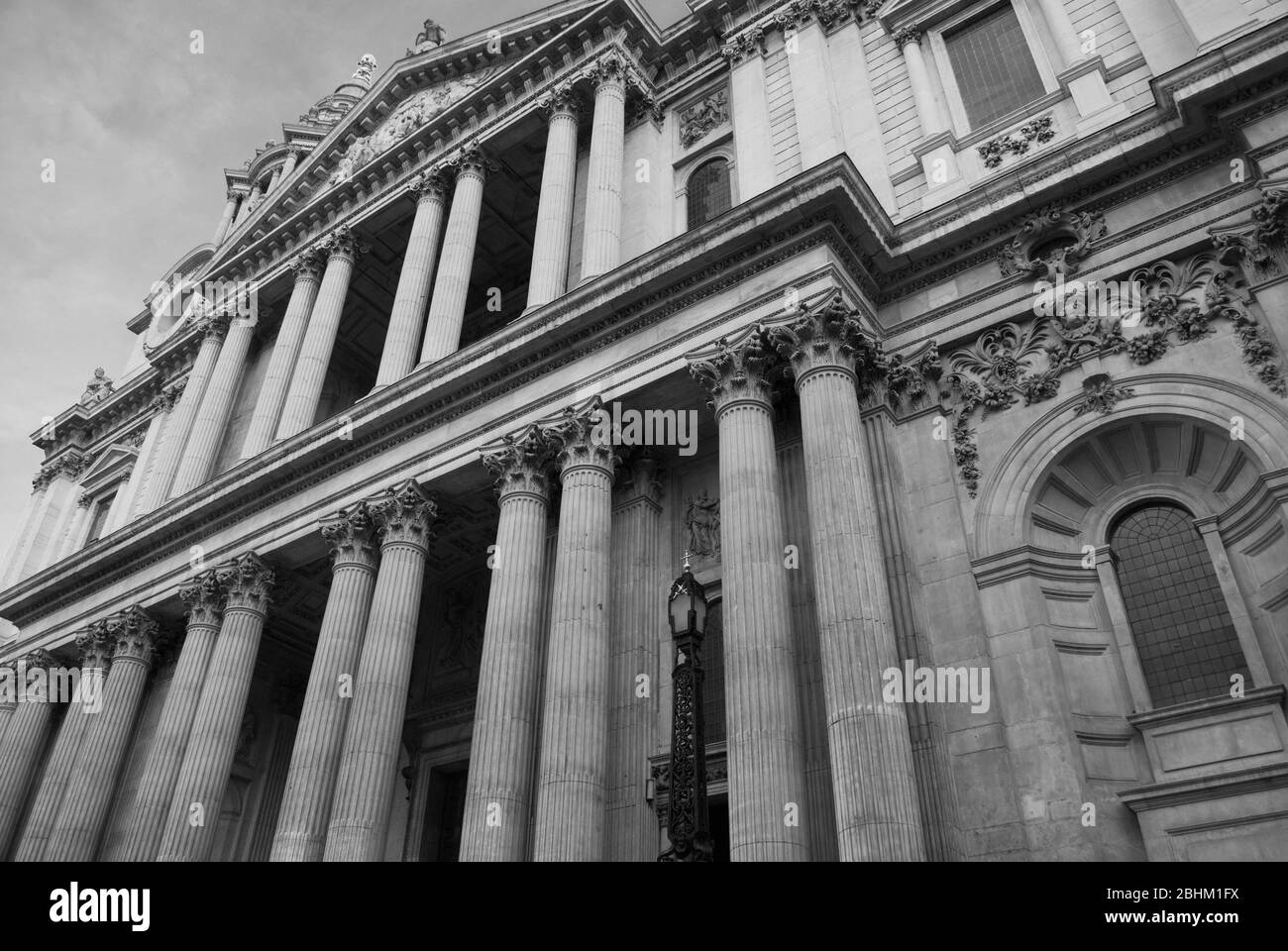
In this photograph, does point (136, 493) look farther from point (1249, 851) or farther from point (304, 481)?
point (1249, 851)

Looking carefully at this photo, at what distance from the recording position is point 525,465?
18.8m

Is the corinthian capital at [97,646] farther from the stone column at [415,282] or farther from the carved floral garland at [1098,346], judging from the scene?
the carved floral garland at [1098,346]

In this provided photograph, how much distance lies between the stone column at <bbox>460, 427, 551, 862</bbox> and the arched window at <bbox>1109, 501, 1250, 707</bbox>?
9.54 m

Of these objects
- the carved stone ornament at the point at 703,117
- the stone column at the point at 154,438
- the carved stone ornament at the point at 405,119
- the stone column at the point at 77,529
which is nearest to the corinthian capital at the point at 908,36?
the carved stone ornament at the point at 703,117

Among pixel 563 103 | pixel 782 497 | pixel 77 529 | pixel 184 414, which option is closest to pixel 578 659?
pixel 782 497

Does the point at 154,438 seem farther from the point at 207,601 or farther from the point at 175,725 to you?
the point at 175,725

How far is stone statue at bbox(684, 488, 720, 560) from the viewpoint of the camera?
1806 centimetres

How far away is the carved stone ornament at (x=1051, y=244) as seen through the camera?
53.0 ft

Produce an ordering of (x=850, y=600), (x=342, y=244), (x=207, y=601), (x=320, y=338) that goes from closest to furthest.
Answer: (x=850, y=600)
(x=207, y=601)
(x=320, y=338)
(x=342, y=244)

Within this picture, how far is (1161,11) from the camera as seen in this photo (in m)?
17.6

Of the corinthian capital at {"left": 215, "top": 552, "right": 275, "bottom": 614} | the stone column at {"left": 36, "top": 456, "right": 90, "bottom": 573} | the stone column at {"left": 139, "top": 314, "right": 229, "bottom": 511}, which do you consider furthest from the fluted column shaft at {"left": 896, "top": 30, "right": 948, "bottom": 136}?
the stone column at {"left": 36, "top": 456, "right": 90, "bottom": 573}

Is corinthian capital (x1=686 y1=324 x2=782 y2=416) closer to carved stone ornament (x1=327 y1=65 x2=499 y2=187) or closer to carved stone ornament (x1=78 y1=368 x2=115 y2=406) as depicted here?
carved stone ornament (x1=327 y1=65 x2=499 y2=187)

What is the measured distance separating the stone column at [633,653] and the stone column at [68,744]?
15.7m

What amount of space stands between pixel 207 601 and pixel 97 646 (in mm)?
5313
